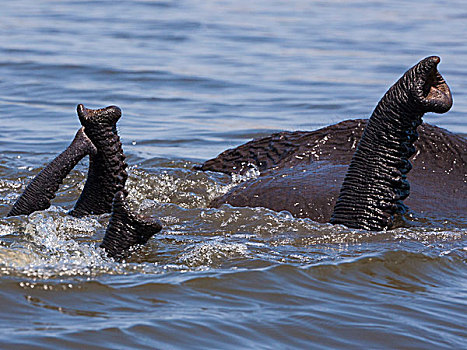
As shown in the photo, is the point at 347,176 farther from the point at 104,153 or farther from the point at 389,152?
the point at 104,153

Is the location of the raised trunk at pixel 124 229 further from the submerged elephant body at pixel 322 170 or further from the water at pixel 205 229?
the submerged elephant body at pixel 322 170

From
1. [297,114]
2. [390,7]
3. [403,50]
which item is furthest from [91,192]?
[390,7]

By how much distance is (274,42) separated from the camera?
51.9 ft

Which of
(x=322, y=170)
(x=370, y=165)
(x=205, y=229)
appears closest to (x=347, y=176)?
(x=370, y=165)

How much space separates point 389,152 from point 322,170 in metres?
0.96

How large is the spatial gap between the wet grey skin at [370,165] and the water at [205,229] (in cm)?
14

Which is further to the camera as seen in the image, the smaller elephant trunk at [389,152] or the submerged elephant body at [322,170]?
the submerged elephant body at [322,170]

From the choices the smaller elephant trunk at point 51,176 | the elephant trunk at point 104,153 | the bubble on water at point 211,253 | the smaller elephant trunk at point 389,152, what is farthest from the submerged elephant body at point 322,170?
the smaller elephant trunk at point 51,176

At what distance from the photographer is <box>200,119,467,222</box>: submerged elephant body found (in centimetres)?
522

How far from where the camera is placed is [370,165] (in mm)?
4676

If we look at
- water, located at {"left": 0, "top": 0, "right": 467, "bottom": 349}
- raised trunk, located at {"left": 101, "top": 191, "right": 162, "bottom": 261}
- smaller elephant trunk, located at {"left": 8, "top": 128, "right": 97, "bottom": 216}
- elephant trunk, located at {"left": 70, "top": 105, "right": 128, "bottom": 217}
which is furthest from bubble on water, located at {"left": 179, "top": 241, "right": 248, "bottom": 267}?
smaller elephant trunk, located at {"left": 8, "top": 128, "right": 97, "bottom": 216}

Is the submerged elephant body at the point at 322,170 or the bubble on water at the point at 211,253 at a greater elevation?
the submerged elephant body at the point at 322,170

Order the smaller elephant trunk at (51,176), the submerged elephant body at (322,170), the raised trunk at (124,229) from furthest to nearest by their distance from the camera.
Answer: the submerged elephant body at (322,170)
the smaller elephant trunk at (51,176)
the raised trunk at (124,229)

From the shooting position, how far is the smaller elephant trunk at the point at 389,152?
446 centimetres
